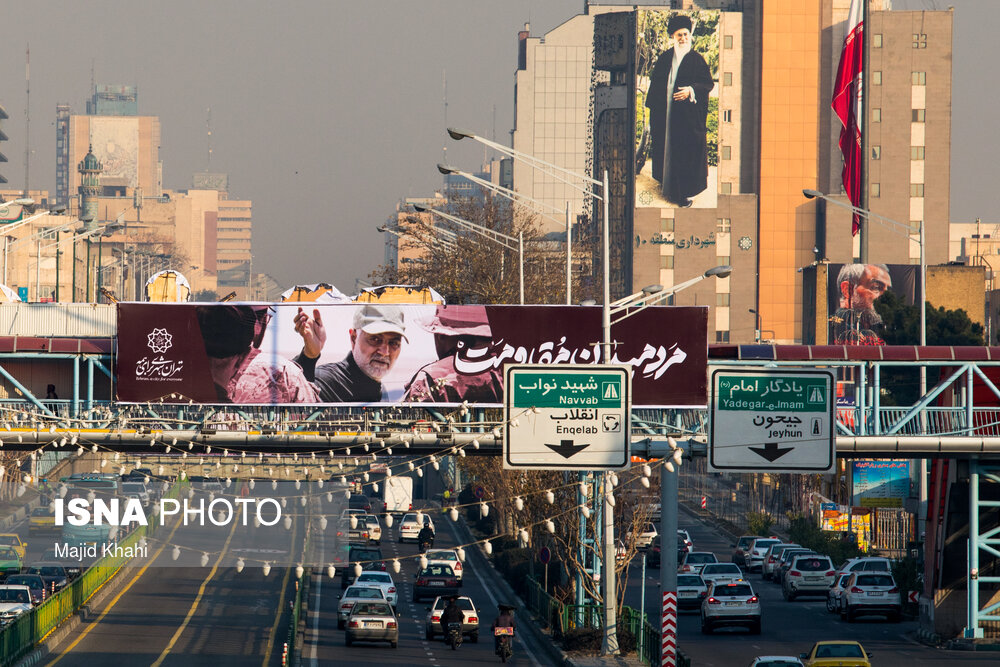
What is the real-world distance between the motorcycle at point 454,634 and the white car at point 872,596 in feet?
41.8

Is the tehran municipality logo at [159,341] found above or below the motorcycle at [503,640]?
above

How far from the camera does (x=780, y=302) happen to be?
161000mm

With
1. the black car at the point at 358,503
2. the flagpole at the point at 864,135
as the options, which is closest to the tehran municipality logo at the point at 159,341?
the black car at the point at 358,503

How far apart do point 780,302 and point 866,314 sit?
3034 centimetres

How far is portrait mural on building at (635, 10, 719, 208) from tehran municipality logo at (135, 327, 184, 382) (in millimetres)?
124662

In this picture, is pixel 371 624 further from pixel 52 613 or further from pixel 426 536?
pixel 426 536

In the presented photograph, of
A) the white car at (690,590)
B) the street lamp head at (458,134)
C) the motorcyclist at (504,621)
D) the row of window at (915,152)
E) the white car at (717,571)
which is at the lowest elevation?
the white car at (690,590)

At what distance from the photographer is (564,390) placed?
27.7 m

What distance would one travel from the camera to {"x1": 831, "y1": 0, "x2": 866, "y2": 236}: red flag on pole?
136625mm

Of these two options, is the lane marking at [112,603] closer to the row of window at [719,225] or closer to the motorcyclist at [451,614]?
the motorcyclist at [451,614]

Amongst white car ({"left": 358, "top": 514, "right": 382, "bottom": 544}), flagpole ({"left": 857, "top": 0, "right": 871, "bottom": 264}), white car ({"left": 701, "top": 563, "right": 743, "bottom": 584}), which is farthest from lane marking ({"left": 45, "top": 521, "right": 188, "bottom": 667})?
flagpole ({"left": 857, "top": 0, "right": 871, "bottom": 264})

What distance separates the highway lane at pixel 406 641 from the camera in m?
39.8

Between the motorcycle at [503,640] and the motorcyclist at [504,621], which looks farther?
the motorcyclist at [504,621]

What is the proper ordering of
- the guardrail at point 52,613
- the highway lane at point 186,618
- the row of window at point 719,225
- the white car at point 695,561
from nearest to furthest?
1. the guardrail at point 52,613
2. the highway lane at point 186,618
3. the white car at point 695,561
4. the row of window at point 719,225
